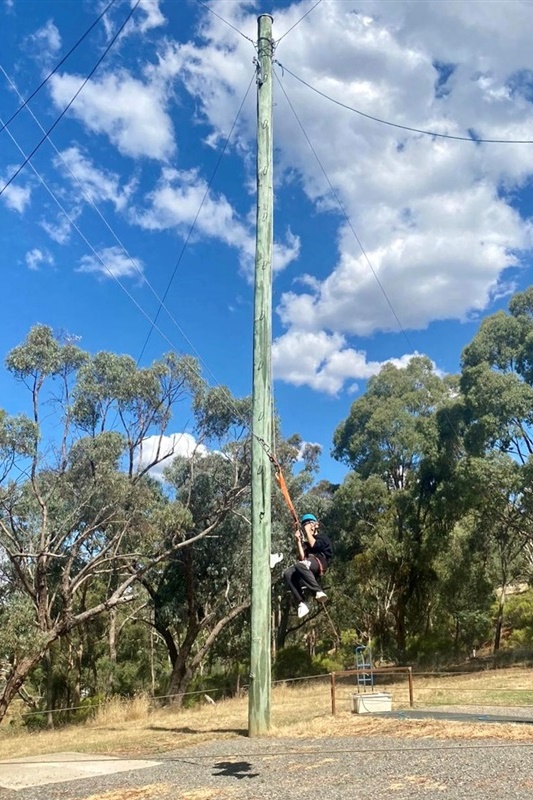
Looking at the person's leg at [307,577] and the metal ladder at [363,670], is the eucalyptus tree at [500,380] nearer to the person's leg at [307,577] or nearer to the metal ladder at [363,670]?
the metal ladder at [363,670]

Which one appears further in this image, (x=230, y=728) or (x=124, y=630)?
(x=124, y=630)

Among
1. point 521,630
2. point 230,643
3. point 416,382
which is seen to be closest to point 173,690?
point 230,643

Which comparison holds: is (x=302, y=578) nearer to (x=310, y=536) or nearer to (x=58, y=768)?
(x=310, y=536)

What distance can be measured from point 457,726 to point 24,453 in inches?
508

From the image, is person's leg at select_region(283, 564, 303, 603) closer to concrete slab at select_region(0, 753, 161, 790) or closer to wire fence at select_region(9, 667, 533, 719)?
concrete slab at select_region(0, 753, 161, 790)

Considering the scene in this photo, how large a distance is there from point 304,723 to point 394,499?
Answer: 1771cm

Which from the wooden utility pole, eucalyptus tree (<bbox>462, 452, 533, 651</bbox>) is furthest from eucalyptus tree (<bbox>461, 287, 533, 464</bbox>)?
the wooden utility pole

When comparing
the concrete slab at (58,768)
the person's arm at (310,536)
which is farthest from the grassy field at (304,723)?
the person's arm at (310,536)

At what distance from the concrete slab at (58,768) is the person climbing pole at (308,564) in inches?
102

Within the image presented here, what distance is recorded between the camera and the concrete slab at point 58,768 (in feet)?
24.5

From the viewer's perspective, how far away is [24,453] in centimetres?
1817

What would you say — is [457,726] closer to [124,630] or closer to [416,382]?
[416,382]

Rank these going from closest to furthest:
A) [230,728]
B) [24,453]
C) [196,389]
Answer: [230,728]
[24,453]
[196,389]

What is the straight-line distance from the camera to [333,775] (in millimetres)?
6562
